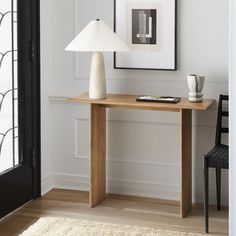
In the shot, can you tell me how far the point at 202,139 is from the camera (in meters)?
4.13

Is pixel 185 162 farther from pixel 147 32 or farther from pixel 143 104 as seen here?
pixel 147 32

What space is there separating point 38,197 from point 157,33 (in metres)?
1.52

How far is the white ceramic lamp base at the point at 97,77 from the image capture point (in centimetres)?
390

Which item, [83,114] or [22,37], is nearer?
[22,37]

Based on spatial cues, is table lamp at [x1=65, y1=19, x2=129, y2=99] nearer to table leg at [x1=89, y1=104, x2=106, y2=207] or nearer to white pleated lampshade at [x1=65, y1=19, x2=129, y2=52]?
white pleated lampshade at [x1=65, y1=19, x2=129, y2=52]

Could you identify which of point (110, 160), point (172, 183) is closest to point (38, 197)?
point (110, 160)

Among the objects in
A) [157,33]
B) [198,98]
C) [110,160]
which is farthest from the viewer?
[110,160]

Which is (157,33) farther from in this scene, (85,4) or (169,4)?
→ (85,4)

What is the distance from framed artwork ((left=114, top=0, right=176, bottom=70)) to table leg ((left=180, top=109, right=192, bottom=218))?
483 mm

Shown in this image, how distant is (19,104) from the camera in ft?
13.1

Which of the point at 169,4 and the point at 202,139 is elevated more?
the point at 169,4

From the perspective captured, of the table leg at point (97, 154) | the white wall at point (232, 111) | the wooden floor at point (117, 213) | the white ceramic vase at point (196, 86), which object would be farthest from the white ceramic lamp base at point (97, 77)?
the white wall at point (232, 111)

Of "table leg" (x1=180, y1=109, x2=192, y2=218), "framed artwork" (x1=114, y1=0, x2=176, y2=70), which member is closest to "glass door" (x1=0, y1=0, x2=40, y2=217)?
"framed artwork" (x1=114, y1=0, x2=176, y2=70)

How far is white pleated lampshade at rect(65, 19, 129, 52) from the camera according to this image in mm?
3748
